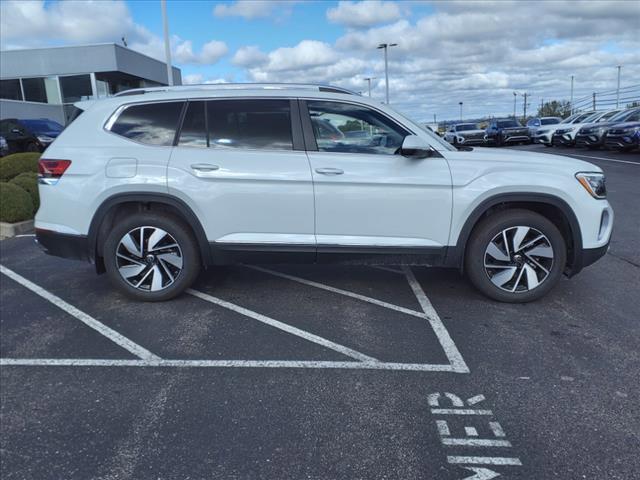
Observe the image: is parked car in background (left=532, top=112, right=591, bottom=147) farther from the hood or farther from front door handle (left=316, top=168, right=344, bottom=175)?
front door handle (left=316, top=168, right=344, bottom=175)

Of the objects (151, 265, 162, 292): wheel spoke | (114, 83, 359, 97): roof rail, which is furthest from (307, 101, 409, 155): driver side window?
(151, 265, 162, 292): wheel spoke

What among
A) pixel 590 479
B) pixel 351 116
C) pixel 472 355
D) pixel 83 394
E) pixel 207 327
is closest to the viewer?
pixel 590 479

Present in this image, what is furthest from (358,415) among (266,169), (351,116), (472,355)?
(351,116)

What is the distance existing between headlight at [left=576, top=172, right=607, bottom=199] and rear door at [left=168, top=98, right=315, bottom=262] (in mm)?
2268

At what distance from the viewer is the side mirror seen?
14.2 feet

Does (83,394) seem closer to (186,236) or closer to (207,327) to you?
(207,327)

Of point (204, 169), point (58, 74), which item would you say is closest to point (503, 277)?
point (204, 169)

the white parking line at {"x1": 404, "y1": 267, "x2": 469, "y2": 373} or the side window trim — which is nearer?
the white parking line at {"x1": 404, "y1": 267, "x2": 469, "y2": 373}

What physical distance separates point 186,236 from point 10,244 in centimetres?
446

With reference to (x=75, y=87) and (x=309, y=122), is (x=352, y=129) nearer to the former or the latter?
(x=309, y=122)

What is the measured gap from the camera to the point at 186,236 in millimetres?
4730

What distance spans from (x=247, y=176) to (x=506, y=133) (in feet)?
90.8

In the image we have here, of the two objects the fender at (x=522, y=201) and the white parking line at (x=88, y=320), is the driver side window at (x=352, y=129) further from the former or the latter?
the white parking line at (x=88, y=320)

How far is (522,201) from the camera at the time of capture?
460 cm
